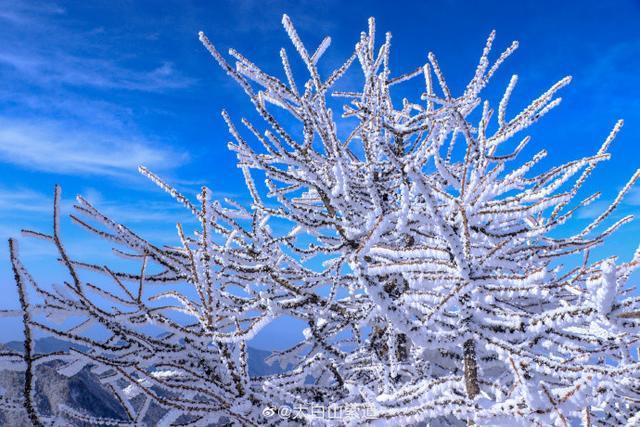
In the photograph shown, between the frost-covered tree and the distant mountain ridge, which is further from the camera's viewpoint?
the distant mountain ridge

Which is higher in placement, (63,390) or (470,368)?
(63,390)

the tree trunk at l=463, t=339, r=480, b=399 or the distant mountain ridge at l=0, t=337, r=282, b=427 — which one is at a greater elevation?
the distant mountain ridge at l=0, t=337, r=282, b=427

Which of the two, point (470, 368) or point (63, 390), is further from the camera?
point (63, 390)

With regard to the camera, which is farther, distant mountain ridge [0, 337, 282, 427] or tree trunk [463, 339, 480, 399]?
distant mountain ridge [0, 337, 282, 427]

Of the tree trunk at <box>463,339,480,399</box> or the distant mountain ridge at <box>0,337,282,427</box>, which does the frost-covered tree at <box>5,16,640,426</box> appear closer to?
the tree trunk at <box>463,339,480,399</box>

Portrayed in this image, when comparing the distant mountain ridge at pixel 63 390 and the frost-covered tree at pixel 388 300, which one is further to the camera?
the distant mountain ridge at pixel 63 390

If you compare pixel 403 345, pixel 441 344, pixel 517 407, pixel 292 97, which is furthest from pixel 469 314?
pixel 403 345

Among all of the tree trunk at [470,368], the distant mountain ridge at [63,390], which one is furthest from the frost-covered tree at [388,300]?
the distant mountain ridge at [63,390]

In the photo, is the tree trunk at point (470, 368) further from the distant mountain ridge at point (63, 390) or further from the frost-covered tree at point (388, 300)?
the distant mountain ridge at point (63, 390)

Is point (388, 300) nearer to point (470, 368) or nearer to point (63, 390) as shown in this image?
point (470, 368)

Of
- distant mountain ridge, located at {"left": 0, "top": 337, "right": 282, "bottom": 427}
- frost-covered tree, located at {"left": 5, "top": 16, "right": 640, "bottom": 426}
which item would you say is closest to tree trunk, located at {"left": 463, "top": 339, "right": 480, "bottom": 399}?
frost-covered tree, located at {"left": 5, "top": 16, "right": 640, "bottom": 426}

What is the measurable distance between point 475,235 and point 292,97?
5.72 ft

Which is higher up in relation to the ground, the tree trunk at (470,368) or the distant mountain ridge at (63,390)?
the distant mountain ridge at (63,390)

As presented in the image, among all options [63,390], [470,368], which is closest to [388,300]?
[470,368]
